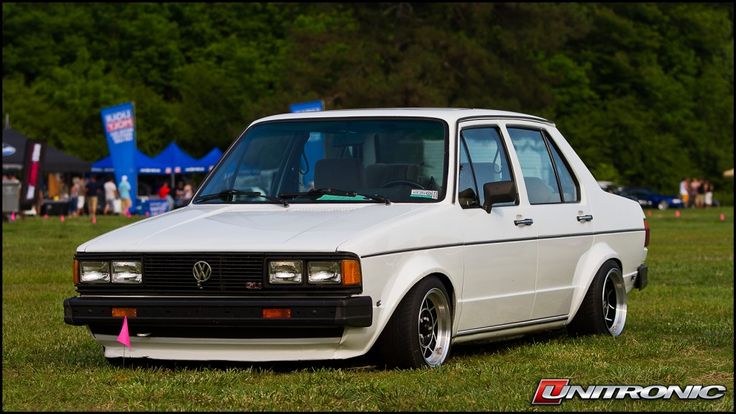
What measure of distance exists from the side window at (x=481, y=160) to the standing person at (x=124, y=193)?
141 feet

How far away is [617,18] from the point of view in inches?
3634

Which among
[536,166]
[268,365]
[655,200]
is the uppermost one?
[536,166]

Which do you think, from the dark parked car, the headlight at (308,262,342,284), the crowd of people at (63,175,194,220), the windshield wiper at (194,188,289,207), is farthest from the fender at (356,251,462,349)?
the dark parked car

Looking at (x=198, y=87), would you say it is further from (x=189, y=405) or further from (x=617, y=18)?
(x=189, y=405)

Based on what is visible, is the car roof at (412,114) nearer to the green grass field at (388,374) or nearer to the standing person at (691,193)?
the green grass field at (388,374)

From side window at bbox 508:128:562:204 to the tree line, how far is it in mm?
60484

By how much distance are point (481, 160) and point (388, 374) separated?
2.07 metres

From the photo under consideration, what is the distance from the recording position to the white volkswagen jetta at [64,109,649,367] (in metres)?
8.29

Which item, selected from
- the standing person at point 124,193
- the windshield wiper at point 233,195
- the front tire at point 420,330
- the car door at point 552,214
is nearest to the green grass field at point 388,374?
the front tire at point 420,330

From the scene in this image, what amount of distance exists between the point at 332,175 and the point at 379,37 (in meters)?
68.7

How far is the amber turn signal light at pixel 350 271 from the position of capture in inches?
322

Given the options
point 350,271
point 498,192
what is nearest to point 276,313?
point 350,271

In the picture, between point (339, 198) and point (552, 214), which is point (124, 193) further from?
point (339, 198)

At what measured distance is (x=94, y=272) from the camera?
8.73 meters
